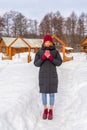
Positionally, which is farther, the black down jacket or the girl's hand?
the black down jacket

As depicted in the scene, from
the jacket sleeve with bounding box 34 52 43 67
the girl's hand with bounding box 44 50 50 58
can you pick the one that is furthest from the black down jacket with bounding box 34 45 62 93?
the girl's hand with bounding box 44 50 50 58

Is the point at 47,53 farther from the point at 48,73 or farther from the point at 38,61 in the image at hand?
the point at 48,73

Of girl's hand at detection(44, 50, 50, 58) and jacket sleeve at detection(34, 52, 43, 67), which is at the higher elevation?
girl's hand at detection(44, 50, 50, 58)

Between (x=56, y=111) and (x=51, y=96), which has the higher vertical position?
(x=51, y=96)

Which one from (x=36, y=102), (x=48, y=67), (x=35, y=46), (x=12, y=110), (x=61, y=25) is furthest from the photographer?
(x=61, y=25)

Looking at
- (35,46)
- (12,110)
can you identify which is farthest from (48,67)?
(35,46)

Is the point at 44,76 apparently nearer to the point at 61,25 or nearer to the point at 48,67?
the point at 48,67

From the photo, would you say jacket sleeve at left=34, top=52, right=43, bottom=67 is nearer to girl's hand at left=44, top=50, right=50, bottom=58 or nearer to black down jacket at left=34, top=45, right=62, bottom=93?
black down jacket at left=34, top=45, right=62, bottom=93

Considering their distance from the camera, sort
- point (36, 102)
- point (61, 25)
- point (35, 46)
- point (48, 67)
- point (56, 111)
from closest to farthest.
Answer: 1. point (48, 67)
2. point (56, 111)
3. point (36, 102)
4. point (35, 46)
5. point (61, 25)

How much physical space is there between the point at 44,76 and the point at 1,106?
45.8 inches

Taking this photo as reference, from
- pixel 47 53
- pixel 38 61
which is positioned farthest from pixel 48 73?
pixel 47 53

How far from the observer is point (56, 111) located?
764cm

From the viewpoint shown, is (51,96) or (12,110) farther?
(51,96)

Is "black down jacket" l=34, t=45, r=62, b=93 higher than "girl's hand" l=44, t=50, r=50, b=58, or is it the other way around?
"girl's hand" l=44, t=50, r=50, b=58
